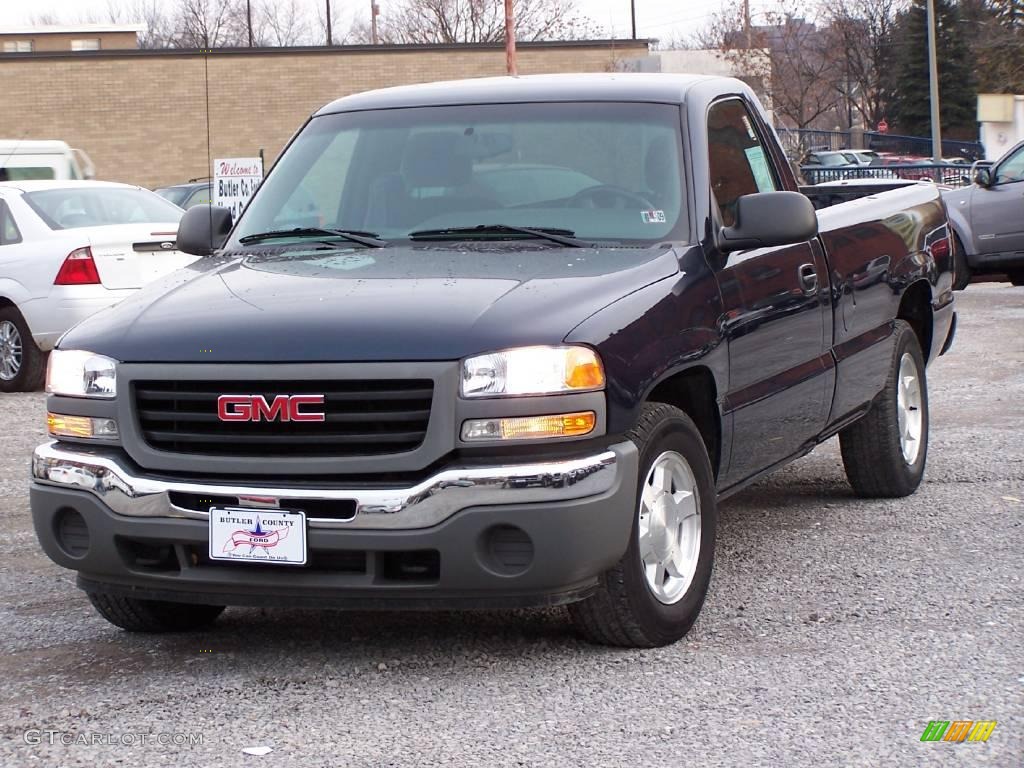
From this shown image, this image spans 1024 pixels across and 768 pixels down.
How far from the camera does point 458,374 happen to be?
428 cm

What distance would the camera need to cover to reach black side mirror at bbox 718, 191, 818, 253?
529cm

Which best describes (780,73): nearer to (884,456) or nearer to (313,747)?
(884,456)

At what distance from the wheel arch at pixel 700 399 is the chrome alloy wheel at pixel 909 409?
7.32 feet

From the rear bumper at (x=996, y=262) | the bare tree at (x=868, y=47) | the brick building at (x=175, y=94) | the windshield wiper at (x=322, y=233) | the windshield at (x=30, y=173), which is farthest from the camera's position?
the bare tree at (x=868, y=47)

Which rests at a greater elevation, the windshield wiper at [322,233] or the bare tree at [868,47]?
the bare tree at [868,47]

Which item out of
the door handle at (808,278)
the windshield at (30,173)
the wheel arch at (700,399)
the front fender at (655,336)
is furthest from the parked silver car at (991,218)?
the front fender at (655,336)

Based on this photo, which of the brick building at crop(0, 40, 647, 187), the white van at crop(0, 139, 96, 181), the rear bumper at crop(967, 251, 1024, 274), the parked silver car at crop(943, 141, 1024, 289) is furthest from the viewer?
the brick building at crop(0, 40, 647, 187)

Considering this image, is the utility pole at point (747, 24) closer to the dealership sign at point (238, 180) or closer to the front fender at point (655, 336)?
the dealership sign at point (238, 180)


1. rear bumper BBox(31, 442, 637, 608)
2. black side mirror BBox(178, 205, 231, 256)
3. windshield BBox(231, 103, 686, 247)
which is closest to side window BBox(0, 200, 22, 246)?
black side mirror BBox(178, 205, 231, 256)

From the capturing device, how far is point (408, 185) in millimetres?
5648

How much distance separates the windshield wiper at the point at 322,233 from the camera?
17.7 feet

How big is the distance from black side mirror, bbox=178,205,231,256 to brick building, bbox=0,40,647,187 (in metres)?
35.7

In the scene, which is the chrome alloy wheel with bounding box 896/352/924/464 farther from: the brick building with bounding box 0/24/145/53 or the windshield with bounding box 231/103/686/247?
the brick building with bounding box 0/24/145/53

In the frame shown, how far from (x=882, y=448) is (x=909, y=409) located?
1.58 ft
